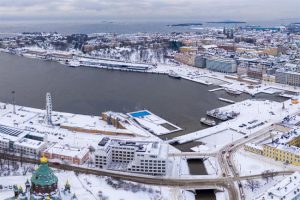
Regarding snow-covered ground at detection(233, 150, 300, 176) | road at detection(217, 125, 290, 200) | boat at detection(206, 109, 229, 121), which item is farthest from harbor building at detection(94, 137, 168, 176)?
boat at detection(206, 109, 229, 121)

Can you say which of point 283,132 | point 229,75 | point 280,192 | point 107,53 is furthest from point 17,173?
point 107,53

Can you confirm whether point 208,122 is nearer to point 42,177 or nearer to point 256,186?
point 256,186

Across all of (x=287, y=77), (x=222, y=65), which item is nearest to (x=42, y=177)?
(x=287, y=77)

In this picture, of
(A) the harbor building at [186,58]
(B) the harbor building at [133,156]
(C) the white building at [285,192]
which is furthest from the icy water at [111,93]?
(A) the harbor building at [186,58]

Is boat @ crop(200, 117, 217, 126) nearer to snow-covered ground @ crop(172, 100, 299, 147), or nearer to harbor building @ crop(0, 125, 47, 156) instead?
snow-covered ground @ crop(172, 100, 299, 147)

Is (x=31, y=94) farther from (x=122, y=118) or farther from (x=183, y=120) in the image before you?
(x=183, y=120)
